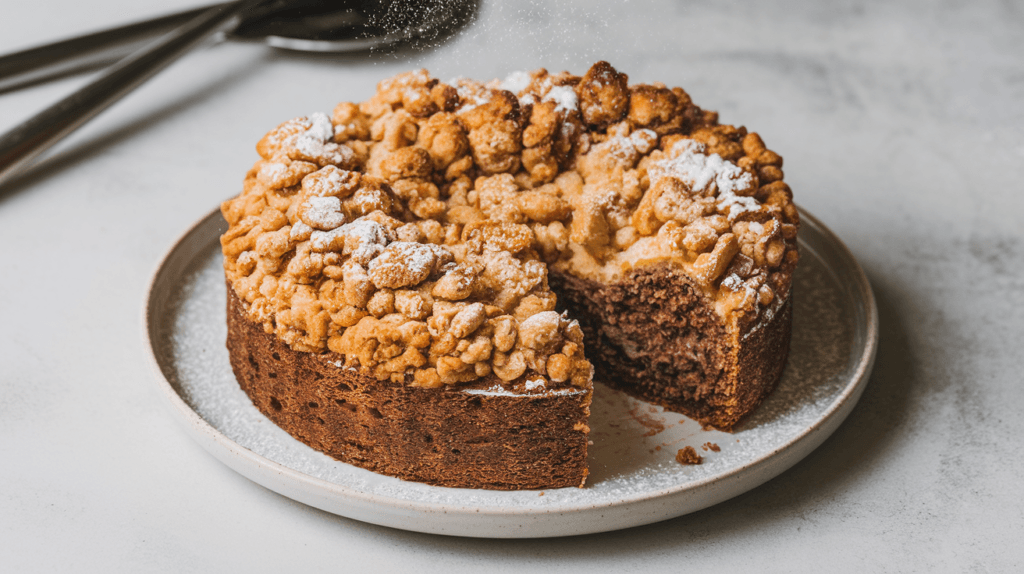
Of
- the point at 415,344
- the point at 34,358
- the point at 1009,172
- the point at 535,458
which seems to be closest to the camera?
the point at 415,344

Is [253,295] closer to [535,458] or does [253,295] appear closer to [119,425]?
[119,425]

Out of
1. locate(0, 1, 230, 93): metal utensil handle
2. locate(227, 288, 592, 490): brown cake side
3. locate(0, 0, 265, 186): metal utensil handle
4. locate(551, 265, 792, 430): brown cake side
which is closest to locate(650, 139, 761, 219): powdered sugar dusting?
locate(551, 265, 792, 430): brown cake side

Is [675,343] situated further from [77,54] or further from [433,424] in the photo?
[77,54]

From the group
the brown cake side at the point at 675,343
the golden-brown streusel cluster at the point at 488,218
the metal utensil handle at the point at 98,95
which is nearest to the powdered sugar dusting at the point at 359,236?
the golden-brown streusel cluster at the point at 488,218

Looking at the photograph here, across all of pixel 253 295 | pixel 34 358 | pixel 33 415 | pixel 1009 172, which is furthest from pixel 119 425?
pixel 1009 172

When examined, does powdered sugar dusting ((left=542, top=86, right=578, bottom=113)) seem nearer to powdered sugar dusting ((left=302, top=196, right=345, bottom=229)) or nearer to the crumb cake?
the crumb cake

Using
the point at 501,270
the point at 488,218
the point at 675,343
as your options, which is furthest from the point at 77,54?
the point at 675,343
